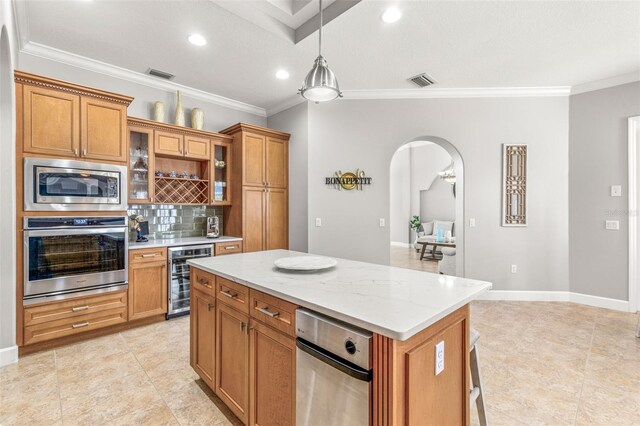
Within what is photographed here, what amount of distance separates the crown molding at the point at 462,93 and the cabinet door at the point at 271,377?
359 centimetres

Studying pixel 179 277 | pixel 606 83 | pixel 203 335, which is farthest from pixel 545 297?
pixel 179 277

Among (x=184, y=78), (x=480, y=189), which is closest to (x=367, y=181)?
(x=480, y=189)

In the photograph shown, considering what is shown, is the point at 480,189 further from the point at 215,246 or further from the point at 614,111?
the point at 215,246

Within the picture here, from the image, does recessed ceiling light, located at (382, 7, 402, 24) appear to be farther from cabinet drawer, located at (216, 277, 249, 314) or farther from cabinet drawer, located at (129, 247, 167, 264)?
cabinet drawer, located at (129, 247, 167, 264)

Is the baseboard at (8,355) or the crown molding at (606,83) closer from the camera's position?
the baseboard at (8,355)

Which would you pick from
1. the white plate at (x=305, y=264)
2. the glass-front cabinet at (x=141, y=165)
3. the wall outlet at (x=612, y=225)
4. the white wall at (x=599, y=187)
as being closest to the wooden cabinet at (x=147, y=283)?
the glass-front cabinet at (x=141, y=165)

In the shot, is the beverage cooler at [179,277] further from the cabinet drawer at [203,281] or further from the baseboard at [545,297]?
the baseboard at [545,297]

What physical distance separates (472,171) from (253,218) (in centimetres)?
311

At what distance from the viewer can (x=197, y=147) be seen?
3951 mm

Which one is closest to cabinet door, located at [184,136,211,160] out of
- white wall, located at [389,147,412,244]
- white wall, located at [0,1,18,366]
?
white wall, located at [0,1,18,366]

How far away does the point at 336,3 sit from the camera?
2.54 meters

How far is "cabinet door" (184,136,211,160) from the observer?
3854 millimetres

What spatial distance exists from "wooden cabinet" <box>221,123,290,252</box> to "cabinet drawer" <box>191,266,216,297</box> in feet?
6.32

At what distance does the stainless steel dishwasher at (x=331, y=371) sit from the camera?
1.07 metres
